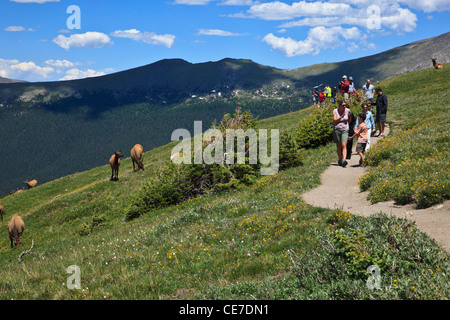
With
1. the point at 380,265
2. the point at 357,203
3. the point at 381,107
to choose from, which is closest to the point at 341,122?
the point at 357,203

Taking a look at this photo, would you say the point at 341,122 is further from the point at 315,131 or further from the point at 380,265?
the point at 380,265

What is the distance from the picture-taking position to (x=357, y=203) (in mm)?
11109

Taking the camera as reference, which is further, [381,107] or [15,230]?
[15,230]

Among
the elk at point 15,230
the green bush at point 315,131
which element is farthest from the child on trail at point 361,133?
the elk at point 15,230

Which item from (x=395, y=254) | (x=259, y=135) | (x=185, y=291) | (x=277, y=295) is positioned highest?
(x=259, y=135)

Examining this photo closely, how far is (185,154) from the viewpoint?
19469 mm

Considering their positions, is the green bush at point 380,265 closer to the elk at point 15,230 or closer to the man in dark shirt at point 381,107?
the man in dark shirt at point 381,107

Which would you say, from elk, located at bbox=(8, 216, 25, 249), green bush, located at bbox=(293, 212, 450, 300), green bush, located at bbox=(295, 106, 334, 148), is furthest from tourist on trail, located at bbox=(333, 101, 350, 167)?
elk, located at bbox=(8, 216, 25, 249)

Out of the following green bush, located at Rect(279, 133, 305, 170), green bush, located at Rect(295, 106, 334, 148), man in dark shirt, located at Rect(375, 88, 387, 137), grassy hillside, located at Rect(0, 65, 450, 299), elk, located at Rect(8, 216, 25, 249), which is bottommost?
elk, located at Rect(8, 216, 25, 249)

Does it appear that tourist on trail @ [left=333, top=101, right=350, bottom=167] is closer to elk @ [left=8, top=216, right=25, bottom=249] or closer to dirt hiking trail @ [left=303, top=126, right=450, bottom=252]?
dirt hiking trail @ [left=303, top=126, right=450, bottom=252]

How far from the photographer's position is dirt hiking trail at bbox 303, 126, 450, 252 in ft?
25.1
